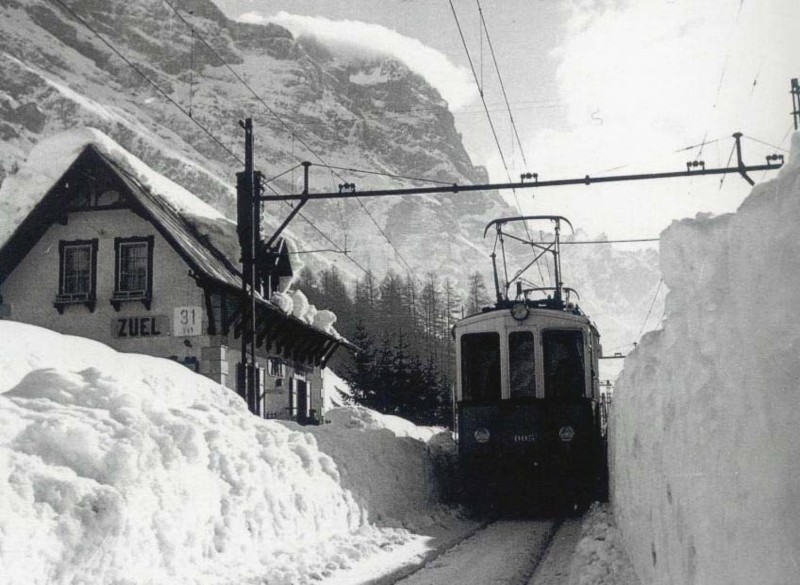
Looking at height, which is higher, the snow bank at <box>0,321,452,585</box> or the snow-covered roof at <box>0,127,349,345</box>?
the snow-covered roof at <box>0,127,349,345</box>

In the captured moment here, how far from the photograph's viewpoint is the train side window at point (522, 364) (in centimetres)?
1322

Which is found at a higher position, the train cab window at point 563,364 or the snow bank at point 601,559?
the train cab window at point 563,364

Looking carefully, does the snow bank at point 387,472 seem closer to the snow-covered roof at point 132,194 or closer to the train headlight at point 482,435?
the train headlight at point 482,435

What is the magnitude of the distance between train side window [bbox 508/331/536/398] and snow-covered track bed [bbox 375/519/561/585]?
242cm

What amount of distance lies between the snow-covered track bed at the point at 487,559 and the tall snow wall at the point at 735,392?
3.08 meters

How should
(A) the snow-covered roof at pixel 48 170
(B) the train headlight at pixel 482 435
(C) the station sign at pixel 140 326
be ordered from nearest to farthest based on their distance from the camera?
(B) the train headlight at pixel 482 435 < (C) the station sign at pixel 140 326 < (A) the snow-covered roof at pixel 48 170

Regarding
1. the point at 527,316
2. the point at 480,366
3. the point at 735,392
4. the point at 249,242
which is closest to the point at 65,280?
the point at 249,242

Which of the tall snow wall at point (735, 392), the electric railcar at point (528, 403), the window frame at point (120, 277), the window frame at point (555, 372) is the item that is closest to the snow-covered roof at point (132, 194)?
the window frame at point (120, 277)

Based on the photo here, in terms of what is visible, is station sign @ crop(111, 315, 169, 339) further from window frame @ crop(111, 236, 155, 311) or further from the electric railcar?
the electric railcar

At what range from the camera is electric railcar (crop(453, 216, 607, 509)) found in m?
12.7

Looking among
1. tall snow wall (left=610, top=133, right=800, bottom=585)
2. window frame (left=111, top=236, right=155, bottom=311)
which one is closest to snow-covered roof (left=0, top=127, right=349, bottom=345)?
window frame (left=111, top=236, right=155, bottom=311)

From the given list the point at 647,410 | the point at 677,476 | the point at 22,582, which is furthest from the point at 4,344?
the point at 677,476

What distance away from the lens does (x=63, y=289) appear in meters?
21.9

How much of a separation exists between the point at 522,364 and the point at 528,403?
0.73m
